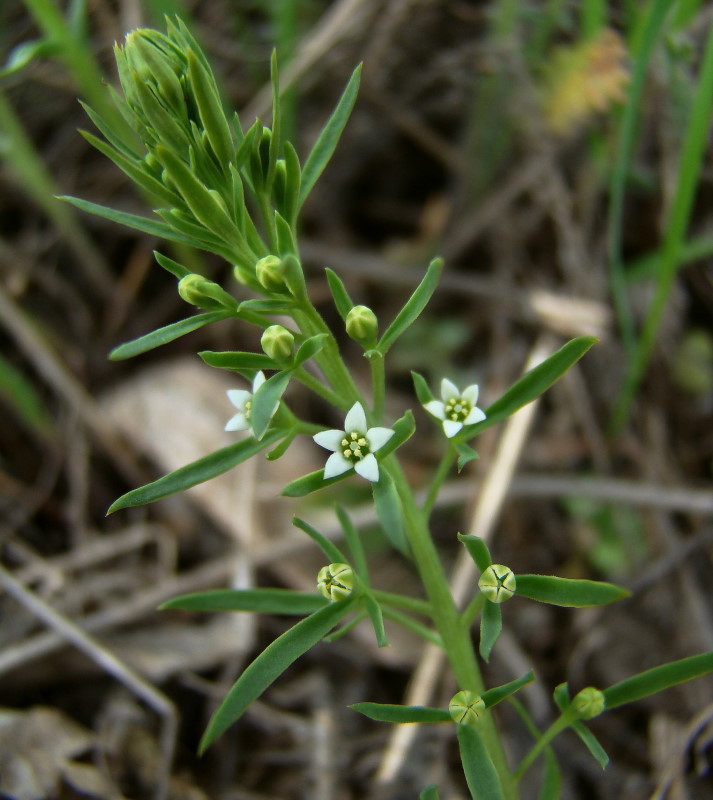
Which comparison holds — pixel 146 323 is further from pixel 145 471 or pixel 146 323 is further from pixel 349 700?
pixel 349 700

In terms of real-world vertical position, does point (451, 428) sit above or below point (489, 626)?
above

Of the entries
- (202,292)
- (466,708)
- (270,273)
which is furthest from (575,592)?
(202,292)

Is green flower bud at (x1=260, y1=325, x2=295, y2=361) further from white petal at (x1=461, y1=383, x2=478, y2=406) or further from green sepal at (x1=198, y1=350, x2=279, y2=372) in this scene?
white petal at (x1=461, y1=383, x2=478, y2=406)

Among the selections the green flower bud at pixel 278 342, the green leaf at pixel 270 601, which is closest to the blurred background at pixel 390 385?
the green leaf at pixel 270 601

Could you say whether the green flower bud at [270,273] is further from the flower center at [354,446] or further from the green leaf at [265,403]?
the flower center at [354,446]

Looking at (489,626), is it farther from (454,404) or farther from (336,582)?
(454,404)

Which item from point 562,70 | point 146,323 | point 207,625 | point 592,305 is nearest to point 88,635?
point 207,625
